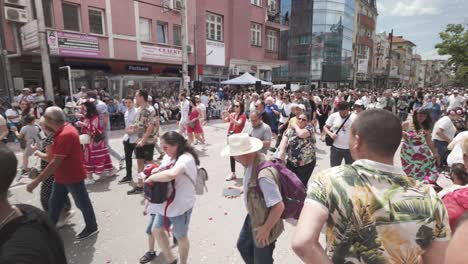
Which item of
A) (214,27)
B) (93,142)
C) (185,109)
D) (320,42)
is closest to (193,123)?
(185,109)

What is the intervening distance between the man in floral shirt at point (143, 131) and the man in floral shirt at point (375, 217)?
439cm

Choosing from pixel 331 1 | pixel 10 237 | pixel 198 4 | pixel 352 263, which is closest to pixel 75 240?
pixel 10 237

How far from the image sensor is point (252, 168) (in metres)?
2.31

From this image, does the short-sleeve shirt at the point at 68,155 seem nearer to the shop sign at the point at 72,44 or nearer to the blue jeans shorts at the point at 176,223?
the blue jeans shorts at the point at 176,223

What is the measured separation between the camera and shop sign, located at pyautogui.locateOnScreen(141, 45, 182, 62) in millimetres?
17078

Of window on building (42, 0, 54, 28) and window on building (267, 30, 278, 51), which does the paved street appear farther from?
window on building (267, 30, 278, 51)

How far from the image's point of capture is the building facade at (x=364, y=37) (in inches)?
1945

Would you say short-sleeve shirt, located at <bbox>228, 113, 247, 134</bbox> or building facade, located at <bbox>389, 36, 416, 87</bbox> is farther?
building facade, located at <bbox>389, 36, 416, 87</bbox>

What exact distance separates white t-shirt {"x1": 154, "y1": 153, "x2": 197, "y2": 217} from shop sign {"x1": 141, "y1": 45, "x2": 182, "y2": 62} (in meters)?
15.9

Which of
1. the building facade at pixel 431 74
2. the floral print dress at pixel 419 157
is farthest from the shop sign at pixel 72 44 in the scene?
the building facade at pixel 431 74

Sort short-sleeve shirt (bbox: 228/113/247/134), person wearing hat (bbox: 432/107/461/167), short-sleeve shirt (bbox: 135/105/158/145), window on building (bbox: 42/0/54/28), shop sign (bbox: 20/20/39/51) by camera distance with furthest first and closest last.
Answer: window on building (bbox: 42/0/54/28)
shop sign (bbox: 20/20/39/51)
short-sleeve shirt (bbox: 228/113/247/134)
person wearing hat (bbox: 432/107/461/167)
short-sleeve shirt (bbox: 135/105/158/145)

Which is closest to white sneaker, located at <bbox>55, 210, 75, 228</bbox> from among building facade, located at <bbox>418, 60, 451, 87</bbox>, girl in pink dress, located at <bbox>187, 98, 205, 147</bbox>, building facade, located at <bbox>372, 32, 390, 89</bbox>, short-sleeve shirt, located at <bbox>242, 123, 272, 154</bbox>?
short-sleeve shirt, located at <bbox>242, 123, 272, 154</bbox>

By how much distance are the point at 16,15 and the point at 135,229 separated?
13.3 metres

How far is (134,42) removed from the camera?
653 inches
